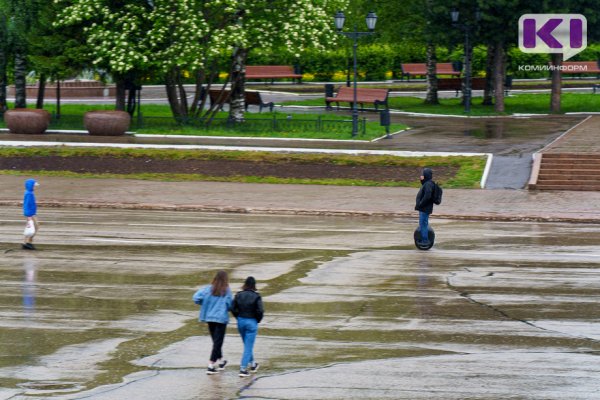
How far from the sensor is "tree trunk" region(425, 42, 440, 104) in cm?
5362

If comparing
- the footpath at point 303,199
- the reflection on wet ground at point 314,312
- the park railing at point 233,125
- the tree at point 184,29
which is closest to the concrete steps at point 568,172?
the footpath at point 303,199

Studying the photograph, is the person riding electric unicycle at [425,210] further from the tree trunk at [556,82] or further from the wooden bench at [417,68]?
the wooden bench at [417,68]

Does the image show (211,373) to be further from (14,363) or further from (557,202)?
(557,202)

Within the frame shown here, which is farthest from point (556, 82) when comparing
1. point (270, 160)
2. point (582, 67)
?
point (582, 67)

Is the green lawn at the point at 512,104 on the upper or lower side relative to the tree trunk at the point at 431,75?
lower

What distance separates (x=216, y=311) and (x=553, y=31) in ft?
130

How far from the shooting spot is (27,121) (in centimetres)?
4031

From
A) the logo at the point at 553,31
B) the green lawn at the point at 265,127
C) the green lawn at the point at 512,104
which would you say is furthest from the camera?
the green lawn at the point at 512,104

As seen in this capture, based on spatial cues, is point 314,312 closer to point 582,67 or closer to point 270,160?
point 270,160

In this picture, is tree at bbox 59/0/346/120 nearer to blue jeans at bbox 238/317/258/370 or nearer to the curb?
the curb

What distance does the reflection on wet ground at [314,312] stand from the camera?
12312 millimetres

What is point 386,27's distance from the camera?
56031mm

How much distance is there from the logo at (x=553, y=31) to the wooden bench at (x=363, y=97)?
714 cm

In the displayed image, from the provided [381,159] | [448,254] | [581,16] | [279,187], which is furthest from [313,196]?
[581,16]
